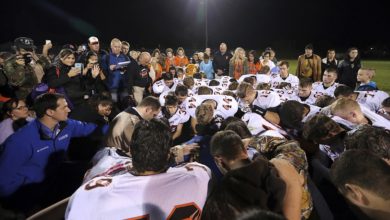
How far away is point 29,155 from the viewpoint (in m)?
3.29

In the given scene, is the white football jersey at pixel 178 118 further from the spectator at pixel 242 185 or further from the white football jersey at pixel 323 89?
the spectator at pixel 242 185

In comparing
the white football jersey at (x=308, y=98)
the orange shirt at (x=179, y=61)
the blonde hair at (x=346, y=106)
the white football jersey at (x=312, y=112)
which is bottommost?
the white football jersey at (x=308, y=98)

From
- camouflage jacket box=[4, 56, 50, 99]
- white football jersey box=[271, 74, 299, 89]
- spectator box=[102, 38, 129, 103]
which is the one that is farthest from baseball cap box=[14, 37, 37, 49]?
white football jersey box=[271, 74, 299, 89]

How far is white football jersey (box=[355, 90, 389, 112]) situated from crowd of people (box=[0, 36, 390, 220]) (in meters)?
0.02

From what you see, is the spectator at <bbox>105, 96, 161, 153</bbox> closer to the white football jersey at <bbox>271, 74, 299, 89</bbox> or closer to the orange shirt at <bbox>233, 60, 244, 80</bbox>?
the white football jersey at <bbox>271, 74, 299, 89</bbox>

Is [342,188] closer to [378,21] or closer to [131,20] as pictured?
[131,20]

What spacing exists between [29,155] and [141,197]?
73.0 inches

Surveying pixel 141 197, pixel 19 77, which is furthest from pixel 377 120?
pixel 19 77

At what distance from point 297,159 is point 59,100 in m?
2.54

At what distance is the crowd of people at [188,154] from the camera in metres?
1.92

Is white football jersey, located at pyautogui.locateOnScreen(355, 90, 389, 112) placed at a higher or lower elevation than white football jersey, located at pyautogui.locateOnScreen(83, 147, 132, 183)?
lower

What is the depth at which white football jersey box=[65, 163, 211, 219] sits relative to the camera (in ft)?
6.42

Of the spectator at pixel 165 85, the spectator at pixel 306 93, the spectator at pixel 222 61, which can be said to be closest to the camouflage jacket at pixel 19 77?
the spectator at pixel 165 85

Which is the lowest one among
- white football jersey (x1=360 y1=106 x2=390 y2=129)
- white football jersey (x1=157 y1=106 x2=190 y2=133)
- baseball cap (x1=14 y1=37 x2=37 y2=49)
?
→ white football jersey (x1=157 y1=106 x2=190 y2=133)
